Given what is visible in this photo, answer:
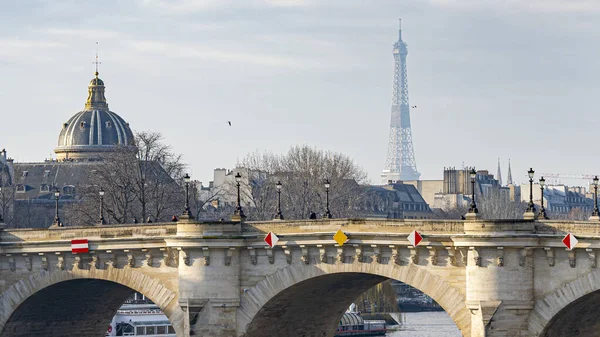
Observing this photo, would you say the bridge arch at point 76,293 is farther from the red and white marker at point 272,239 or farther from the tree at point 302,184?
the tree at point 302,184

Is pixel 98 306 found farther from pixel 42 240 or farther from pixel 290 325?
pixel 290 325

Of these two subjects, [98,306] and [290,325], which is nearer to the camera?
[290,325]

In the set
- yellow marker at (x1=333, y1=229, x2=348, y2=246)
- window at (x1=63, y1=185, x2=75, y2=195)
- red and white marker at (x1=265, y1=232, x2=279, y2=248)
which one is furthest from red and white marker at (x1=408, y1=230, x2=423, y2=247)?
window at (x1=63, y1=185, x2=75, y2=195)

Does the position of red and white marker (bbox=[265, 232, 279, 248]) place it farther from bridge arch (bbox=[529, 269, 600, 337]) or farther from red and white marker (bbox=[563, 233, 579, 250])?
red and white marker (bbox=[563, 233, 579, 250])

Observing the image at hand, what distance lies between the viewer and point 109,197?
10438 centimetres

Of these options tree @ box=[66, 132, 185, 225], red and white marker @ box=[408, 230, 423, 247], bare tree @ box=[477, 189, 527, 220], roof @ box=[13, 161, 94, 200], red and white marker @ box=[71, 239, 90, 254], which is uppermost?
roof @ box=[13, 161, 94, 200]

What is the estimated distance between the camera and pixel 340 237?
57875 millimetres

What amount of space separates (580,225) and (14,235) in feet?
89.4

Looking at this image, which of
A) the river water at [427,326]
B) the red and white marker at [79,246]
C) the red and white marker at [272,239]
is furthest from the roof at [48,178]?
the red and white marker at [272,239]

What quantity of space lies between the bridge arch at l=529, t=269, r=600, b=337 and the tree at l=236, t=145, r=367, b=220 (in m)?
53.2

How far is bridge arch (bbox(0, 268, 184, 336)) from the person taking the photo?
63.5 m

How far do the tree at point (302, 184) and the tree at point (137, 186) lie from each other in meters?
7.70

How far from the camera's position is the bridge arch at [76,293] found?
2499 inches

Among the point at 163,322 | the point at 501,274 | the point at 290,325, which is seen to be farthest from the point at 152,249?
the point at 163,322
